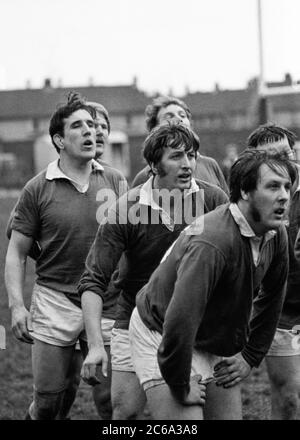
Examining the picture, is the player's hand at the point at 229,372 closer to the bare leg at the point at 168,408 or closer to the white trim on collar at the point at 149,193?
the bare leg at the point at 168,408

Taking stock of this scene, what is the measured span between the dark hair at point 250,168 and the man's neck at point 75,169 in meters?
1.96

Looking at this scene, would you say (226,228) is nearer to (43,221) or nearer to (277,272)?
(277,272)

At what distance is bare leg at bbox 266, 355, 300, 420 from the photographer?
5758mm

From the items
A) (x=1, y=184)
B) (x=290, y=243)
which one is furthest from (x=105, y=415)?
(x=1, y=184)

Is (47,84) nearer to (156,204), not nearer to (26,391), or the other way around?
(26,391)

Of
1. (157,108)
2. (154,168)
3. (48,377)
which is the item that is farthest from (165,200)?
(157,108)

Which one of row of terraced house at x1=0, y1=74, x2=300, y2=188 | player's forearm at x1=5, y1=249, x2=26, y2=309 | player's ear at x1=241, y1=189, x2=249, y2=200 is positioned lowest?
player's forearm at x1=5, y1=249, x2=26, y2=309

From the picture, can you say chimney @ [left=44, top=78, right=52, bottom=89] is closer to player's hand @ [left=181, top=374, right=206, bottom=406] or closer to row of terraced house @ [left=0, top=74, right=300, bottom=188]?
row of terraced house @ [left=0, top=74, right=300, bottom=188]

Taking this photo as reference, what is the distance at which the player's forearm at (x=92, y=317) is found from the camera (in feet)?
15.7

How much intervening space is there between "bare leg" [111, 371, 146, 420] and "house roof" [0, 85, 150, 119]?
75.3m

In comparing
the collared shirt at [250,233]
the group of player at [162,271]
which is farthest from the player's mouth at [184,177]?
the collared shirt at [250,233]

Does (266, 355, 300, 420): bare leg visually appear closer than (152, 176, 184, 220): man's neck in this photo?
No

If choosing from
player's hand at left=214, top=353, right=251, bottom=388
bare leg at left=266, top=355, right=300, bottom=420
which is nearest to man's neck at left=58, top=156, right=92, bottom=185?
bare leg at left=266, top=355, right=300, bottom=420

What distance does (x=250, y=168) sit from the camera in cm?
428
